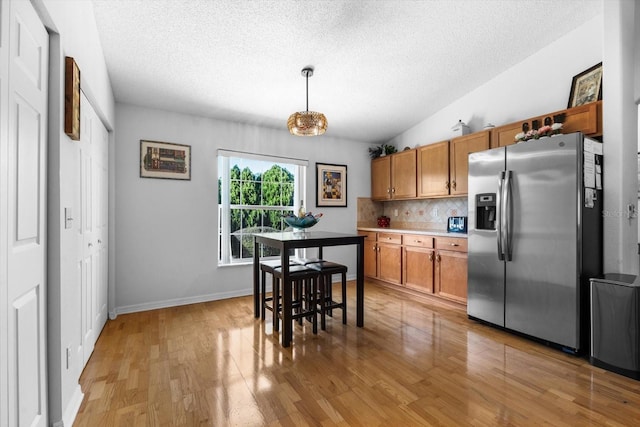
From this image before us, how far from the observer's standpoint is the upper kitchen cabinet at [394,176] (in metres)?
4.64

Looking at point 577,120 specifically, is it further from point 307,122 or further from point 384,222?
point 384,222

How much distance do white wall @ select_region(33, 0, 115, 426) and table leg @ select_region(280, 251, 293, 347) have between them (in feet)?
4.58

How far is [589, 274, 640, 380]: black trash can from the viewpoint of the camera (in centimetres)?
211

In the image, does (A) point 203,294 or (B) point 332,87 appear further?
(A) point 203,294

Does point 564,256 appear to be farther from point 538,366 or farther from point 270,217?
point 270,217

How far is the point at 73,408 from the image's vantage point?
1.71 m

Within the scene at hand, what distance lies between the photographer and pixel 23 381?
126 centimetres

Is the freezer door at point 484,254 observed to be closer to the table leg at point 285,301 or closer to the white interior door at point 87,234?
the table leg at point 285,301

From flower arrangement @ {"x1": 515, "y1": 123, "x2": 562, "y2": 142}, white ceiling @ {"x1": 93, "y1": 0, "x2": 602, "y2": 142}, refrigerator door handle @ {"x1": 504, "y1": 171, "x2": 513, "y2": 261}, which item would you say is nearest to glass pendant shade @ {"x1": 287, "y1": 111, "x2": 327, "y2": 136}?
white ceiling @ {"x1": 93, "y1": 0, "x2": 602, "y2": 142}

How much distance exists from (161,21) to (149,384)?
2.73 meters

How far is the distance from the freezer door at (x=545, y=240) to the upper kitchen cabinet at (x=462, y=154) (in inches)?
33.7

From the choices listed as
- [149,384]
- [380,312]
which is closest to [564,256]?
[380,312]

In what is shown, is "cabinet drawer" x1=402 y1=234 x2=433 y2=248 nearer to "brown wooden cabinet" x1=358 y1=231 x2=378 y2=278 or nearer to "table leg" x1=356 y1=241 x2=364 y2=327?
"brown wooden cabinet" x1=358 y1=231 x2=378 y2=278

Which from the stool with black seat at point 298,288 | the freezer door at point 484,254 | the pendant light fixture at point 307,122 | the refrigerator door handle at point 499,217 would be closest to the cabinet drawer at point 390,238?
the freezer door at point 484,254
